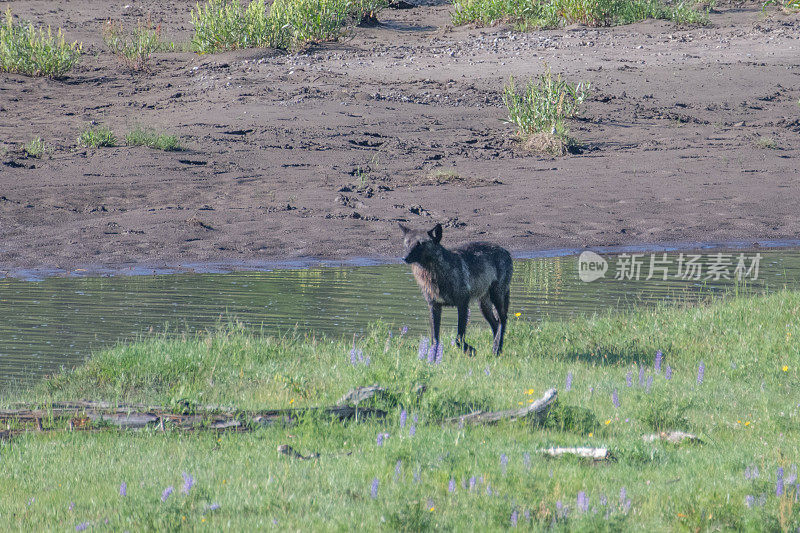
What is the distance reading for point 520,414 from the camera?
647 cm

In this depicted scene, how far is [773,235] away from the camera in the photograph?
58.3 feet

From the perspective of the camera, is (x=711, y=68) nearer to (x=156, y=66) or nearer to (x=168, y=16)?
(x=156, y=66)

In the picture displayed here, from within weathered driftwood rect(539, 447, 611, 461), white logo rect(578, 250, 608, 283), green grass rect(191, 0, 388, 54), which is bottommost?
white logo rect(578, 250, 608, 283)

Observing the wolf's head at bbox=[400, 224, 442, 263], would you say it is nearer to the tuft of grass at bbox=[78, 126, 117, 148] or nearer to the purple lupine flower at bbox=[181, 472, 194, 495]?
the purple lupine flower at bbox=[181, 472, 194, 495]

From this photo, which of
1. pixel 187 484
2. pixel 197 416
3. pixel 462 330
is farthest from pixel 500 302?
pixel 187 484

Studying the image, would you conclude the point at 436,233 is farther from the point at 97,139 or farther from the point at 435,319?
the point at 97,139

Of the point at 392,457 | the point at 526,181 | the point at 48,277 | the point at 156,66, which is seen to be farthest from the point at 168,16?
the point at 392,457

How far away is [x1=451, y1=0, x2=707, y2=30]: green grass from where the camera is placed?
102ft

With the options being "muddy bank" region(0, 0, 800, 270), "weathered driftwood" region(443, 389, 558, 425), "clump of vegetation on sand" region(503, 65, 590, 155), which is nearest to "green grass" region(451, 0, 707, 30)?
"muddy bank" region(0, 0, 800, 270)

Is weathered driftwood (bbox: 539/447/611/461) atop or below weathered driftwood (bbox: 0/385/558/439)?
atop

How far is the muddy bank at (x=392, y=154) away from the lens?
16.3 metres

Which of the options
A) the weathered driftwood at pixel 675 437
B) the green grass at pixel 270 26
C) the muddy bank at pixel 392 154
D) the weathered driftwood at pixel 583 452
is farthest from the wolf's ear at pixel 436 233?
the green grass at pixel 270 26

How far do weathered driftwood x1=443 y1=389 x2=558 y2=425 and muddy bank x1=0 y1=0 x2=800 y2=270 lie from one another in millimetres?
9271

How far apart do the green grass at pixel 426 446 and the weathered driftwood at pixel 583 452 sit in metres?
0.06
